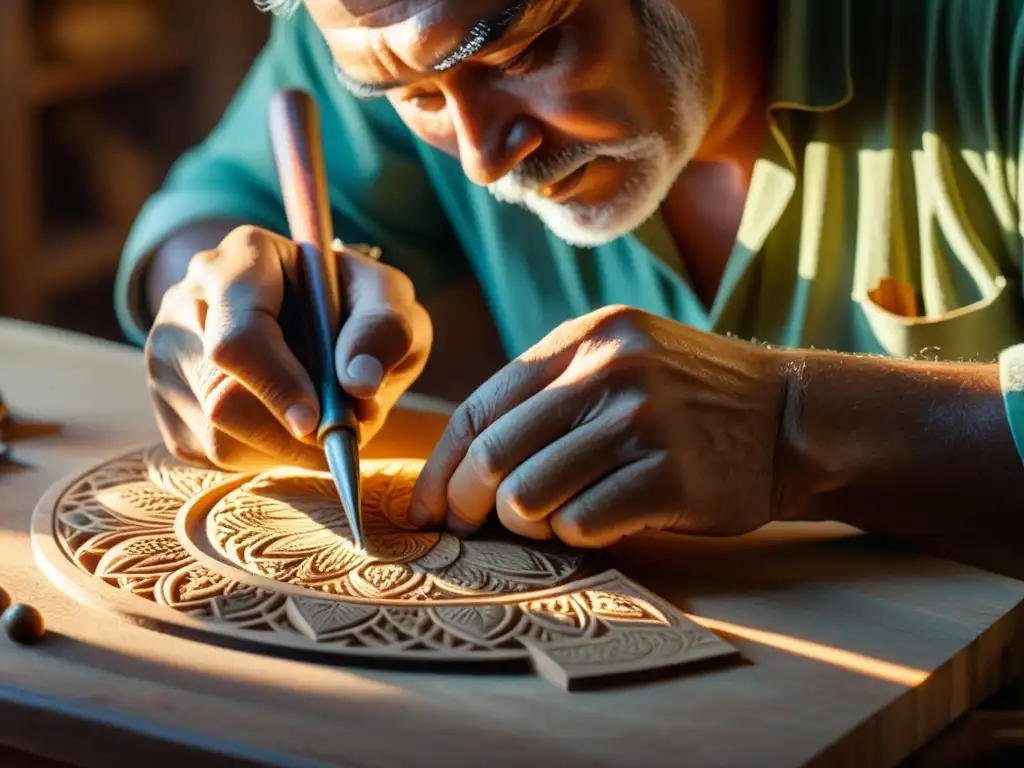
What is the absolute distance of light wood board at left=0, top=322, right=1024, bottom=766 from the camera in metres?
1.01

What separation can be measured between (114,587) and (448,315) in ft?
5.24

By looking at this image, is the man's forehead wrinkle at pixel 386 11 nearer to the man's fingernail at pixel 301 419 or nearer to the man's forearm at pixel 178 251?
the man's fingernail at pixel 301 419

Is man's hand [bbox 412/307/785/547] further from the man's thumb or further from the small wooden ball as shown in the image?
the small wooden ball

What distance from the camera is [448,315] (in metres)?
2.79

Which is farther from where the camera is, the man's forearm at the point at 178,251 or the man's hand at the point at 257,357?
the man's forearm at the point at 178,251

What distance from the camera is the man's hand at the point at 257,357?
142 centimetres

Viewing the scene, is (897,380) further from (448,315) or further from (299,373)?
(448,315)

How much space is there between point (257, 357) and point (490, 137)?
366 millimetres

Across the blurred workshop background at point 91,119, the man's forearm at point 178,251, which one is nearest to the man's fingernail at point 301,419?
the man's forearm at point 178,251

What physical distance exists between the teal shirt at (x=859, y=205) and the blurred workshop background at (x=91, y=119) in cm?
126

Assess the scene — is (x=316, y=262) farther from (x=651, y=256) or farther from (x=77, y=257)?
(x=77, y=257)

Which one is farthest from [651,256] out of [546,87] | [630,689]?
[630,689]

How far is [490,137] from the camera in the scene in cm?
157

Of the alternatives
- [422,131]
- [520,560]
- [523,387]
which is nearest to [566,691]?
[520,560]
